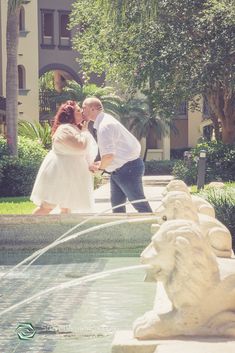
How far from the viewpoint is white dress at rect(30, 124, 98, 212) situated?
12.1 meters

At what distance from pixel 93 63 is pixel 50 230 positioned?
847 inches

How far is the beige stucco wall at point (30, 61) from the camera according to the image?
54.4m

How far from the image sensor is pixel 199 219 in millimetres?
7043

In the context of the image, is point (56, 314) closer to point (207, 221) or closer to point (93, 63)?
point (207, 221)

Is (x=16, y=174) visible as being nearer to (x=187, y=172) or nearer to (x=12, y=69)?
(x=12, y=69)

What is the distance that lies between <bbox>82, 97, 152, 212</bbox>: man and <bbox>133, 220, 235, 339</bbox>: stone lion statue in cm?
651

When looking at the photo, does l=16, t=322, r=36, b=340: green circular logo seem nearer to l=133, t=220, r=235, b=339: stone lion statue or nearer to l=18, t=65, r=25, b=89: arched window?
l=133, t=220, r=235, b=339: stone lion statue

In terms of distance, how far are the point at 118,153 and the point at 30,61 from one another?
44089 millimetres

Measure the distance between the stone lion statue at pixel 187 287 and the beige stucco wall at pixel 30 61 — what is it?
49534 millimetres

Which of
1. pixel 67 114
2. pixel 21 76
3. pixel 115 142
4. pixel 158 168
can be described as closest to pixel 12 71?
pixel 67 114

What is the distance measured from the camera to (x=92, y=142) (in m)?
12.3

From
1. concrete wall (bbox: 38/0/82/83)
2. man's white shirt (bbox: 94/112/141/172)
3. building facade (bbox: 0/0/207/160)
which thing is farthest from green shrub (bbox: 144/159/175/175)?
man's white shirt (bbox: 94/112/141/172)

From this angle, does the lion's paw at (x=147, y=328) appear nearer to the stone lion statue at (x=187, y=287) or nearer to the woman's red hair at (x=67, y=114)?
the stone lion statue at (x=187, y=287)

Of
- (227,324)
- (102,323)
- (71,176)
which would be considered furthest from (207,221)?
(71,176)
